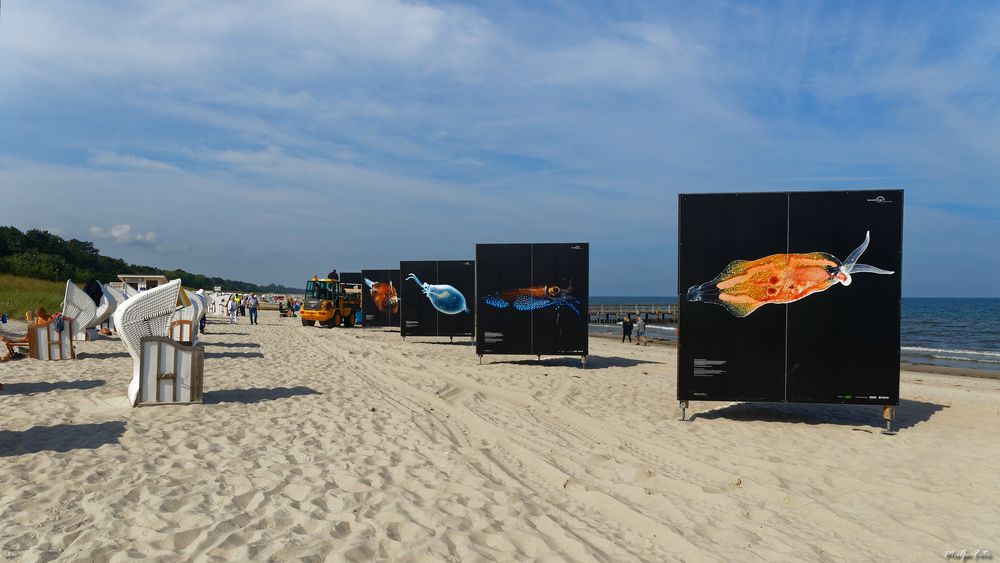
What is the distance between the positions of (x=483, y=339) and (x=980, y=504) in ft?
33.1

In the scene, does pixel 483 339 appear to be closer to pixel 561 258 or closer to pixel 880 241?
pixel 561 258

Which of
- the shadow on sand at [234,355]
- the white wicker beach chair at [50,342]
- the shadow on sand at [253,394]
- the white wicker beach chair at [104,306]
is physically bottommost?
the shadow on sand at [234,355]

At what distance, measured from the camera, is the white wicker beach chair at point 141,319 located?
25.3 feet

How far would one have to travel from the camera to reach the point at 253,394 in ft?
29.4

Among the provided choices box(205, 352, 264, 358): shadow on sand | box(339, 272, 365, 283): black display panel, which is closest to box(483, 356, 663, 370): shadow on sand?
box(205, 352, 264, 358): shadow on sand

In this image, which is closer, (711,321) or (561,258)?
(711,321)

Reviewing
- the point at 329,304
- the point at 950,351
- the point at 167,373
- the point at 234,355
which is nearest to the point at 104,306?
the point at 234,355

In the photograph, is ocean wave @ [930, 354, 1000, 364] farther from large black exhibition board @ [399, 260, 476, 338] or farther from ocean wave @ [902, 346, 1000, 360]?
large black exhibition board @ [399, 260, 476, 338]

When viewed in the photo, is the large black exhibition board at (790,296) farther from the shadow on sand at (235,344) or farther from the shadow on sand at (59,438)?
the shadow on sand at (235,344)

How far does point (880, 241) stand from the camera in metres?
7.68

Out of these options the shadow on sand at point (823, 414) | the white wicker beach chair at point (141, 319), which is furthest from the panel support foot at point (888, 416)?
the white wicker beach chair at point (141, 319)

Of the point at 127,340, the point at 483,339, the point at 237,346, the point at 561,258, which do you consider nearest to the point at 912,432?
the point at 561,258

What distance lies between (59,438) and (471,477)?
4108mm

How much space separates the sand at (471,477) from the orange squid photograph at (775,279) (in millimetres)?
1731
